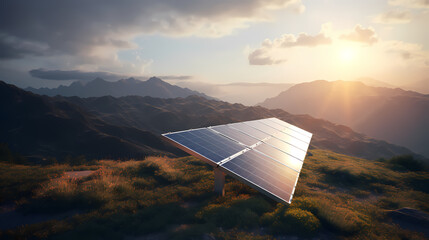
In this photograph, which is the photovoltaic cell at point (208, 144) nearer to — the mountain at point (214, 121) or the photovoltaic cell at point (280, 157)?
the photovoltaic cell at point (280, 157)

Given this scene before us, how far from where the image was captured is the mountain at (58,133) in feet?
226

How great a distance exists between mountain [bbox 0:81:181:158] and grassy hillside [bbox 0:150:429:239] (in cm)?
5504

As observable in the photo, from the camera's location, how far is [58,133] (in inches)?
3081

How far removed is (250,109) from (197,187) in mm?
134950

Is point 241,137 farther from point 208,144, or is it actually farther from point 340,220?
point 340,220

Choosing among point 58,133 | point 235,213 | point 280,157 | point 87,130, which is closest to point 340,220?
point 280,157

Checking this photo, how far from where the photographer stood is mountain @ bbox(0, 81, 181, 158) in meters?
68.8

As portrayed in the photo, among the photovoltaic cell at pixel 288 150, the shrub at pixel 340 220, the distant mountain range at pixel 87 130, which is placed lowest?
the distant mountain range at pixel 87 130

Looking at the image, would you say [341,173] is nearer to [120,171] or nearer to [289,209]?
[289,209]

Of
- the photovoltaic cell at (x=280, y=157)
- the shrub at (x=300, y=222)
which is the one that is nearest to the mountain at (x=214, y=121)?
the photovoltaic cell at (x=280, y=157)

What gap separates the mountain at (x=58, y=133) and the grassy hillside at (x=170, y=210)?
55.0 meters

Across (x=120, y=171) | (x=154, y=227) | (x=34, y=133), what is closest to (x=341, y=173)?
(x=154, y=227)

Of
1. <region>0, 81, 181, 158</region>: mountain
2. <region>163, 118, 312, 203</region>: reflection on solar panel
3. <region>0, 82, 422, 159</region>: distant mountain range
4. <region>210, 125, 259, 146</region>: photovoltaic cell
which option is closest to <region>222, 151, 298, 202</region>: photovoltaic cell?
<region>163, 118, 312, 203</region>: reflection on solar panel

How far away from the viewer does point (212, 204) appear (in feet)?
34.5
